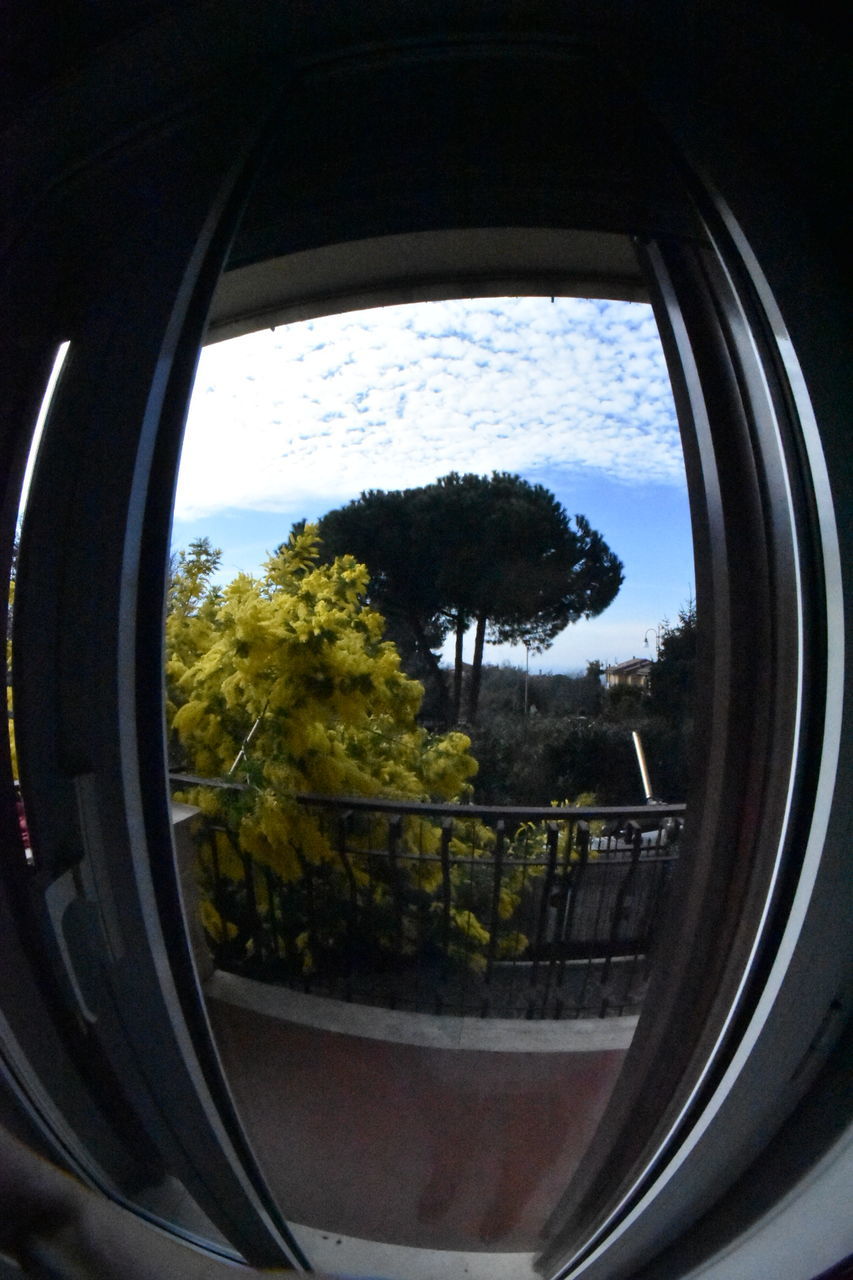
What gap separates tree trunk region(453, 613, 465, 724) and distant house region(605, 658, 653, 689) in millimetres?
193

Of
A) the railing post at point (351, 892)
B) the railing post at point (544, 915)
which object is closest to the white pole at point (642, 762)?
the railing post at point (544, 915)

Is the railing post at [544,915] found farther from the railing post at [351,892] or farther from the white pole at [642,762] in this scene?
the railing post at [351,892]

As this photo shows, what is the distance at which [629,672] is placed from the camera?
3.06ft

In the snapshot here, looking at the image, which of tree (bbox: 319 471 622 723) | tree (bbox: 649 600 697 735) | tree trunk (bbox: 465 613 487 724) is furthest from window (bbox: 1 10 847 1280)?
tree trunk (bbox: 465 613 487 724)

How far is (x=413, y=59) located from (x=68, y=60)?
1.47ft

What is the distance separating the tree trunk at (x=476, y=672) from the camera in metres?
0.94

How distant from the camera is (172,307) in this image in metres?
0.99

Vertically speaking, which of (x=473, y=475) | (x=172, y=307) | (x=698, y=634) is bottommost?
(x=698, y=634)

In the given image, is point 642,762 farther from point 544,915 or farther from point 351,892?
point 351,892

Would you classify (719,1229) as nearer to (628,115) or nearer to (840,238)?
(840,238)

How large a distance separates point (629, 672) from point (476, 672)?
201 mm

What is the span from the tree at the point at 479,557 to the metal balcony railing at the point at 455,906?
256 mm

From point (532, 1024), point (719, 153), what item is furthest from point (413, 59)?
point (532, 1024)

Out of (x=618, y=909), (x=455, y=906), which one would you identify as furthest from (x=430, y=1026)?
(x=618, y=909)
